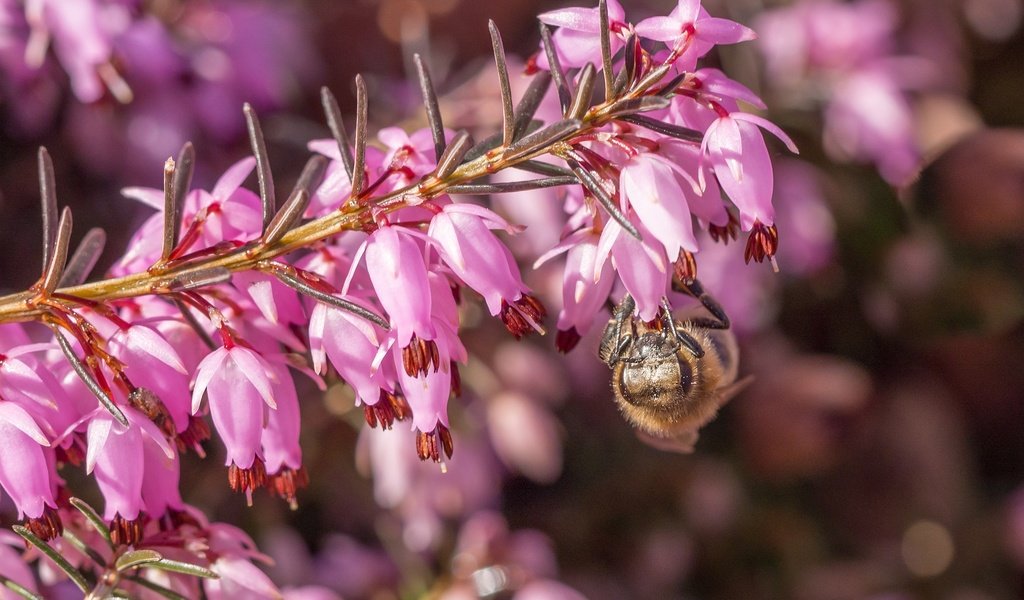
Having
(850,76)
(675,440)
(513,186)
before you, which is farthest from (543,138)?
Result: (850,76)

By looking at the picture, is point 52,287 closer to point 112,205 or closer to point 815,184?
point 112,205

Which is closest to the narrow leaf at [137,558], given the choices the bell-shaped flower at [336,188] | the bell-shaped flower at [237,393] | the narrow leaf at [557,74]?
the bell-shaped flower at [237,393]

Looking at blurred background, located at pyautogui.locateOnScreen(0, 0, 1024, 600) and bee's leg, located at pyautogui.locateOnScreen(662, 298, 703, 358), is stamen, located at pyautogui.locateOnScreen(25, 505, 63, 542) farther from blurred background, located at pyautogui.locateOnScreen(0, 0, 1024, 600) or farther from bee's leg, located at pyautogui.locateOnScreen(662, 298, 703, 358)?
blurred background, located at pyautogui.locateOnScreen(0, 0, 1024, 600)

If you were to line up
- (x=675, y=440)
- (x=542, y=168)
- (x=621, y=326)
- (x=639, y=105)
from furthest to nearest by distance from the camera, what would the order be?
(x=675, y=440), (x=621, y=326), (x=542, y=168), (x=639, y=105)

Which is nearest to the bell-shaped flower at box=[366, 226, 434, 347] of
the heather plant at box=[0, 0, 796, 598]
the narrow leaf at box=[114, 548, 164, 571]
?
the heather plant at box=[0, 0, 796, 598]

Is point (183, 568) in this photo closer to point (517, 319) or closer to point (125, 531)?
point (125, 531)

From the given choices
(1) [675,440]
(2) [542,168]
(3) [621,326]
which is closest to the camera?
(2) [542,168]

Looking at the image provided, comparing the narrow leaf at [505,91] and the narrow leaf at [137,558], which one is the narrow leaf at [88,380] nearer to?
the narrow leaf at [137,558]
